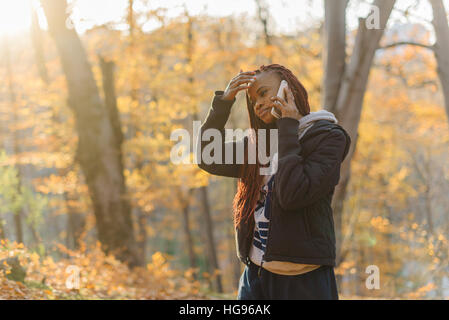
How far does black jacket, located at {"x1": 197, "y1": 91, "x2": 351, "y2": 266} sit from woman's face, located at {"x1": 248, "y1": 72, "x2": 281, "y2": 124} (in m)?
0.22

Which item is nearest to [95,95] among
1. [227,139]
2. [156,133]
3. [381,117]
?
[156,133]

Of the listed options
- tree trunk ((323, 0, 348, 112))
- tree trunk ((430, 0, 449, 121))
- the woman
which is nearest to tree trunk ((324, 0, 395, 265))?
tree trunk ((323, 0, 348, 112))

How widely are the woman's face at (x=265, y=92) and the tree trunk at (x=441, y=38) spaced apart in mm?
6169

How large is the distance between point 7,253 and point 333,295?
4010mm

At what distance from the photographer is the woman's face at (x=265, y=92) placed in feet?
7.14

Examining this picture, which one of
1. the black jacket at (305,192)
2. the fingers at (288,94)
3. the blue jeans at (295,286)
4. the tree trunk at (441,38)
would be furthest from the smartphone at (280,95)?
the tree trunk at (441,38)

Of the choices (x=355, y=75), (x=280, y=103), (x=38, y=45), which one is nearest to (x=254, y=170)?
(x=280, y=103)

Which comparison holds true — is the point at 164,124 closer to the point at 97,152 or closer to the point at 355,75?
the point at 97,152

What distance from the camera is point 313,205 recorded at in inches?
78.0

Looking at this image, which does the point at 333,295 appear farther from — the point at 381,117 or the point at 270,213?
the point at 381,117

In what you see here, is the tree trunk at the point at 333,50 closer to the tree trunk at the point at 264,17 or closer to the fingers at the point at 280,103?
the fingers at the point at 280,103

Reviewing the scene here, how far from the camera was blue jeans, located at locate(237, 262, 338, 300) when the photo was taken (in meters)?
1.95

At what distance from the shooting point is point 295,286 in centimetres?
196

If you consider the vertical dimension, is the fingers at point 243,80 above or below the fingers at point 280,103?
above
